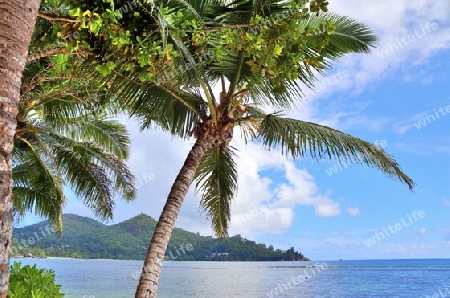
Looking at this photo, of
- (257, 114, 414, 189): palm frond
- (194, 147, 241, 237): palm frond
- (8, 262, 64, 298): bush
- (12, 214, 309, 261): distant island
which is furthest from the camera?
(12, 214, 309, 261): distant island

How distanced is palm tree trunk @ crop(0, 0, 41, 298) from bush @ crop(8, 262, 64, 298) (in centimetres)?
271

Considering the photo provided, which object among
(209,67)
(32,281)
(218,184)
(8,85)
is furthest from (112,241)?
(8,85)

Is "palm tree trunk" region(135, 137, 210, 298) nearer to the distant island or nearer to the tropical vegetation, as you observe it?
the tropical vegetation

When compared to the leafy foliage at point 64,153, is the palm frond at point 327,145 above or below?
below

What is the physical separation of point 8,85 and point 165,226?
3.58 metres

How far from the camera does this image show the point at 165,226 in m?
5.79

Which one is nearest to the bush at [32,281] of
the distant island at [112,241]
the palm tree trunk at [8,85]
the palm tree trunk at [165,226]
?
the palm tree trunk at [165,226]

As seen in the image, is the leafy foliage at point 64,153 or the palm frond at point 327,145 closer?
the palm frond at point 327,145

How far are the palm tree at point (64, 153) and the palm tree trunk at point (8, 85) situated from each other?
5180 mm

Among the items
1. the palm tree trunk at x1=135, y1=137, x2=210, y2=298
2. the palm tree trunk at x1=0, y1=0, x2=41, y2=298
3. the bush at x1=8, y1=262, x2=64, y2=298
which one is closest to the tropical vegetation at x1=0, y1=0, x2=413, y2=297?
the palm tree trunk at x1=135, y1=137, x2=210, y2=298

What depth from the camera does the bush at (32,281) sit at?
4914 mm

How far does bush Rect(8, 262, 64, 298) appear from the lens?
4914 mm

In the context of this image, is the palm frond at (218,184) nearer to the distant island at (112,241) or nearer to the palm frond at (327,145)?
the palm frond at (327,145)

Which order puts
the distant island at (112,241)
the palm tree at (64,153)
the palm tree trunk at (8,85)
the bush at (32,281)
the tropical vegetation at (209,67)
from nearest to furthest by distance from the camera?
the palm tree trunk at (8,85) → the tropical vegetation at (209,67) → the bush at (32,281) → the palm tree at (64,153) → the distant island at (112,241)
